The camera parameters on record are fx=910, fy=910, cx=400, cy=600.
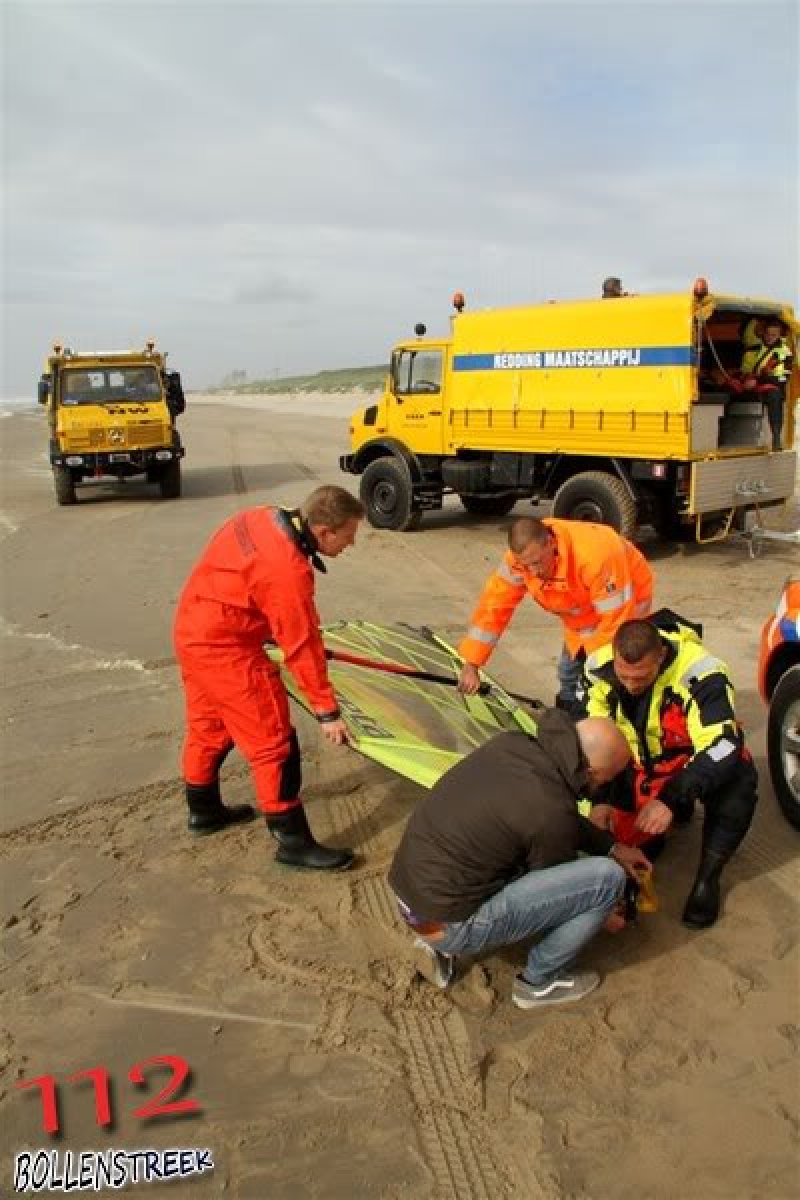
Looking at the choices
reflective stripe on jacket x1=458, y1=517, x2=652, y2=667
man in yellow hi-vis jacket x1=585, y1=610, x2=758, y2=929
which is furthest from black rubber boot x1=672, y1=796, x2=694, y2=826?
reflective stripe on jacket x1=458, y1=517, x2=652, y2=667

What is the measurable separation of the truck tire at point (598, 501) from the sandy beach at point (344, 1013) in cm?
415

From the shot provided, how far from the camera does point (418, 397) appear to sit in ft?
38.1

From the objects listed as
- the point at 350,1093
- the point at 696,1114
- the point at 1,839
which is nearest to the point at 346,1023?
the point at 350,1093

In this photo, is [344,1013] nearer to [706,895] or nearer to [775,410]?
[706,895]

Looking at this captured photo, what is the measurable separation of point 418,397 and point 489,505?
1.99 meters

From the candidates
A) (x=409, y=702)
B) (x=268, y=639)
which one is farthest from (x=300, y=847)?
(x=409, y=702)

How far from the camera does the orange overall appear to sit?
3471mm

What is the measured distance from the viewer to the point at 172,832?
4.15 metres

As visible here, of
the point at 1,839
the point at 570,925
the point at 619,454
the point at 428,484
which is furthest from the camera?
the point at 428,484

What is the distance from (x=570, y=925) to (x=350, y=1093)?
33.0 inches

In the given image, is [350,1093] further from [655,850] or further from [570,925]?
[655,850]

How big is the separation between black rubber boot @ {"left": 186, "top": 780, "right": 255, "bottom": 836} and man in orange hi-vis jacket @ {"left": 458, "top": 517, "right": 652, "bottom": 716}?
1297 millimetres

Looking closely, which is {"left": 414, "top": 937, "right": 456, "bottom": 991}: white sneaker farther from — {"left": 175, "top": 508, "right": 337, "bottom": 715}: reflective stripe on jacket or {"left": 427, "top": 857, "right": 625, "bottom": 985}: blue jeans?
{"left": 175, "top": 508, "right": 337, "bottom": 715}: reflective stripe on jacket

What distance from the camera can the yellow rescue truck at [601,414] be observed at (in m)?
8.95
